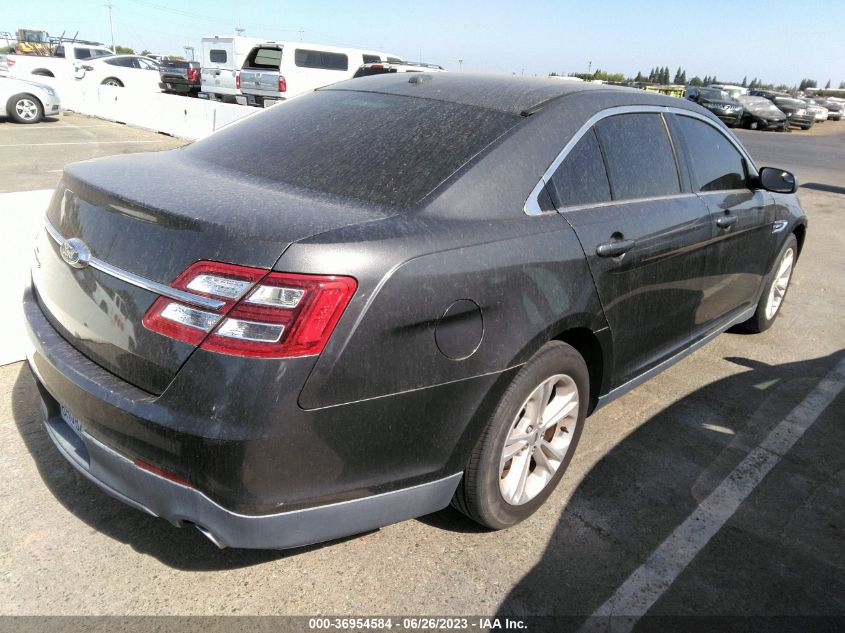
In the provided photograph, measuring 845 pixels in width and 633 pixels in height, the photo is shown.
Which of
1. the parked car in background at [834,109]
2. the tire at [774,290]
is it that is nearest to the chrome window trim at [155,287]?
the tire at [774,290]

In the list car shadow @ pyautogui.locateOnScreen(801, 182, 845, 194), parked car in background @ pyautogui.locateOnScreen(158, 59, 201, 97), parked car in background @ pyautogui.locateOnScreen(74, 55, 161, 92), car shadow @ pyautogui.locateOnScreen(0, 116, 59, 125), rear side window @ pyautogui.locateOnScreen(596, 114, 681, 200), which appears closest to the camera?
rear side window @ pyautogui.locateOnScreen(596, 114, 681, 200)

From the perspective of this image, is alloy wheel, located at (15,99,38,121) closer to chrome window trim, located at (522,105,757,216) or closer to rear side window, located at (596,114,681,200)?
chrome window trim, located at (522,105,757,216)

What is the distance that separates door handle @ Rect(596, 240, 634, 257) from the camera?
2.66 metres

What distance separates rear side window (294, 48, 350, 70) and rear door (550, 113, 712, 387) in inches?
673

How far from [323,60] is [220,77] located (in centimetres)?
334

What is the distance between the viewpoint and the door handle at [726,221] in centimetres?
358

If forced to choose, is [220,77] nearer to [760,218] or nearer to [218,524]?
[760,218]

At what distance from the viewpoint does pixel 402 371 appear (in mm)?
→ 1978

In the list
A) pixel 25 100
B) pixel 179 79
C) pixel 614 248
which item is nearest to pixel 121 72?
pixel 179 79

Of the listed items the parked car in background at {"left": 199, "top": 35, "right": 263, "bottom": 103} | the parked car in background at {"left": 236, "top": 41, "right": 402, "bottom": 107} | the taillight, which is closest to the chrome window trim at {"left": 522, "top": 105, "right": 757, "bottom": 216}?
the taillight

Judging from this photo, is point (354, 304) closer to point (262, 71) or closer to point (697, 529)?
point (697, 529)

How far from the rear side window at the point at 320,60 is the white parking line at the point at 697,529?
17.4m

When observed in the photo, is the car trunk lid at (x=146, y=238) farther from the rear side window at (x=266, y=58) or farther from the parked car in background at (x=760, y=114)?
the parked car in background at (x=760, y=114)

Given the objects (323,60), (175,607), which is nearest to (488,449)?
(175,607)
